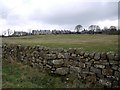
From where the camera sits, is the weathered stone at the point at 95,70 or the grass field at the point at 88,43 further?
the grass field at the point at 88,43

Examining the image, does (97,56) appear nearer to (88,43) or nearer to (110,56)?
(110,56)

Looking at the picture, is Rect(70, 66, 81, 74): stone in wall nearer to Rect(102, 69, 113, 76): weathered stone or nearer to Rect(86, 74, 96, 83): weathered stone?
Rect(86, 74, 96, 83): weathered stone

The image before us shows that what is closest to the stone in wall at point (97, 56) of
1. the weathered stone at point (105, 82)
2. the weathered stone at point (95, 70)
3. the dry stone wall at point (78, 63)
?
the dry stone wall at point (78, 63)

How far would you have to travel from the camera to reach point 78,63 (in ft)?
42.1

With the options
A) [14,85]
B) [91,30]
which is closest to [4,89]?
[14,85]

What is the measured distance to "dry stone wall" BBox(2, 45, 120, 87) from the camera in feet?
37.0

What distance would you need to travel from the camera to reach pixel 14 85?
11766 millimetres

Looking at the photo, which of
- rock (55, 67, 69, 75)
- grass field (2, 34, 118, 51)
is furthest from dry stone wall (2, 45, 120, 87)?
grass field (2, 34, 118, 51)

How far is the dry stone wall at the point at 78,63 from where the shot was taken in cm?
1127

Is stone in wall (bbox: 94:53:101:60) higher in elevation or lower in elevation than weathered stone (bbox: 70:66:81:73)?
higher

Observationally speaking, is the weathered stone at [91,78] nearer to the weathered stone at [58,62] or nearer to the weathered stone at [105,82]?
the weathered stone at [105,82]

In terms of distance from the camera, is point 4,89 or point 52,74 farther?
point 52,74

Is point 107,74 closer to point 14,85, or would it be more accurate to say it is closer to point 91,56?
point 91,56

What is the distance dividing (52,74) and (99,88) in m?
3.28
